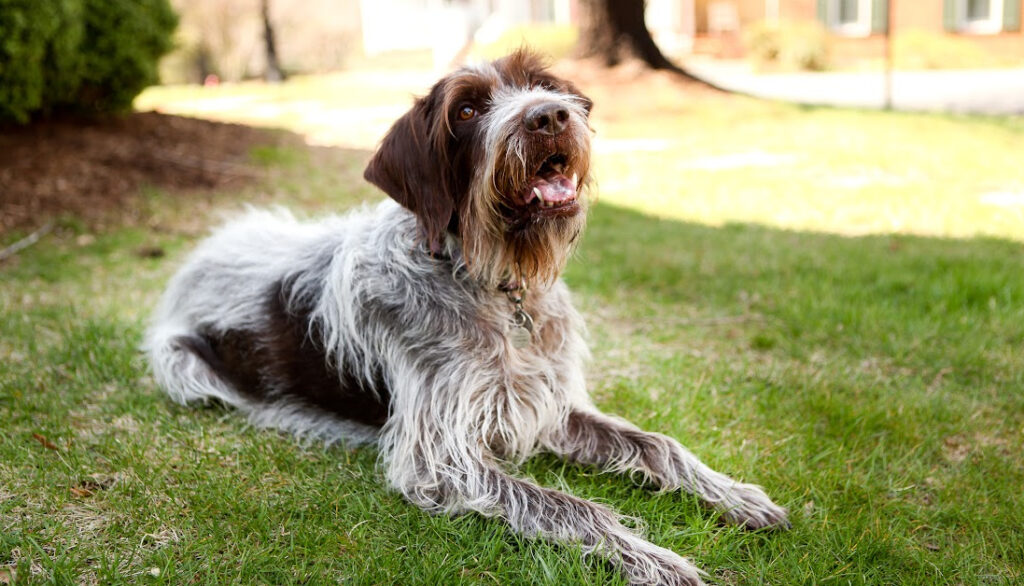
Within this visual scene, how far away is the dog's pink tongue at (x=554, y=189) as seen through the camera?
10.4ft

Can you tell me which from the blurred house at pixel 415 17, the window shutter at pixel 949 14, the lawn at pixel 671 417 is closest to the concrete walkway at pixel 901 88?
the window shutter at pixel 949 14

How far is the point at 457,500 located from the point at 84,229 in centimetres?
541

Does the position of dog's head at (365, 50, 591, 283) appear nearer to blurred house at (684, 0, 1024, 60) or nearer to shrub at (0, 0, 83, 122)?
shrub at (0, 0, 83, 122)

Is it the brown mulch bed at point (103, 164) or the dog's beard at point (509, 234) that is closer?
the dog's beard at point (509, 234)

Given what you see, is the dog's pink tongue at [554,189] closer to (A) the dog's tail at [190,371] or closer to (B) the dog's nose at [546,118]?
(B) the dog's nose at [546,118]

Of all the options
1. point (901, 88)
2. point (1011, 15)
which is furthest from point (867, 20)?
point (901, 88)

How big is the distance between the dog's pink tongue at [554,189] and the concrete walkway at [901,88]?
1276 centimetres

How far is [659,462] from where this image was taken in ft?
10.9

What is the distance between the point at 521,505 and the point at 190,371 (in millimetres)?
1961

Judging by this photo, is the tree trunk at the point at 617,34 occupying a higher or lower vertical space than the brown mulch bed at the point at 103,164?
higher

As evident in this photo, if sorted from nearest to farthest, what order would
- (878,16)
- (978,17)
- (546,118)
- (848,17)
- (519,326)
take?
(546,118)
(519,326)
(978,17)
(878,16)
(848,17)

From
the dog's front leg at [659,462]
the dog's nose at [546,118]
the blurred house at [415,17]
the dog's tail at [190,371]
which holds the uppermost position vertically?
the blurred house at [415,17]

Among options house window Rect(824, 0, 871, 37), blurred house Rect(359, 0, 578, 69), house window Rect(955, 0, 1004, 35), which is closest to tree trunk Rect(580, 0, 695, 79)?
blurred house Rect(359, 0, 578, 69)

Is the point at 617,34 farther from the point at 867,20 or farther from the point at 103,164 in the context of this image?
the point at 867,20
